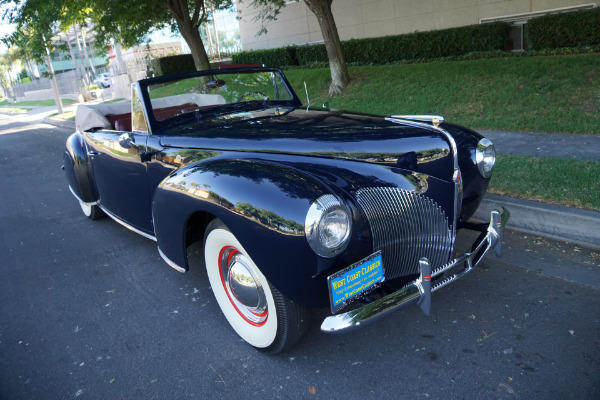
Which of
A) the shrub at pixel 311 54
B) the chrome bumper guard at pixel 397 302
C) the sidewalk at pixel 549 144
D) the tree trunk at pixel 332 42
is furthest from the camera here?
the shrub at pixel 311 54

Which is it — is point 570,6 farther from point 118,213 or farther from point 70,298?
point 70,298

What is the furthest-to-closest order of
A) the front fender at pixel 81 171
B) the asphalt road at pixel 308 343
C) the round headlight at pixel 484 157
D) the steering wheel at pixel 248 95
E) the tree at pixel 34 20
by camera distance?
the tree at pixel 34 20 < the front fender at pixel 81 171 < the steering wheel at pixel 248 95 < the round headlight at pixel 484 157 < the asphalt road at pixel 308 343

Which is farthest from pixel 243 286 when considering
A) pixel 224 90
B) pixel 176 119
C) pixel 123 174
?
pixel 224 90

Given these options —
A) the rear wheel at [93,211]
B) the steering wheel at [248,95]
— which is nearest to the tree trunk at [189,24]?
the rear wheel at [93,211]

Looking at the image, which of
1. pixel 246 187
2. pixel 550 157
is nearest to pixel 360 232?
pixel 246 187

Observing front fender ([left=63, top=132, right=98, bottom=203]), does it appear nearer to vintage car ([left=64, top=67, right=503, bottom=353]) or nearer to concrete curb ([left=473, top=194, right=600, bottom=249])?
vintage car ([left=64, top=67, right=503, bottom=353])

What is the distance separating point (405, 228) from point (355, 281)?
0.45 m

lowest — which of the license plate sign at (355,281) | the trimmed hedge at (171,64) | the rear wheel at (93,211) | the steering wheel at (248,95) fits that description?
the rear wheel at (93,211)

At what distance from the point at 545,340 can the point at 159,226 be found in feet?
7.80

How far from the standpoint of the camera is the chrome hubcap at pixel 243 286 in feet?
8.07

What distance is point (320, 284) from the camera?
6.93ft

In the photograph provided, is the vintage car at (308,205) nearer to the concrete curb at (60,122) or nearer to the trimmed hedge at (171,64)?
the concrete curb at (60,122)

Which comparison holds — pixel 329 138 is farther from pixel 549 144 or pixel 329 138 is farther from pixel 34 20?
pixel 34 20

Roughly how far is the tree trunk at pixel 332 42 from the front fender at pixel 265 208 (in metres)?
8.24
